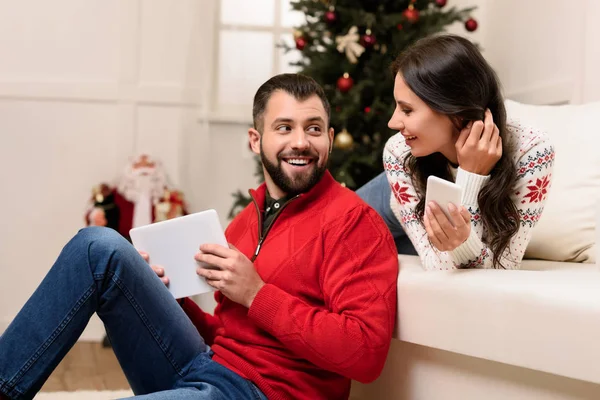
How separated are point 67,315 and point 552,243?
4.12 ft

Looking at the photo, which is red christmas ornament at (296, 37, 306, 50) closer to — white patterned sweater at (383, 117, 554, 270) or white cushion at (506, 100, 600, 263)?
white cushion at (506, 100, 600, 263)

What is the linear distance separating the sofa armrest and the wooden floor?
163 cm

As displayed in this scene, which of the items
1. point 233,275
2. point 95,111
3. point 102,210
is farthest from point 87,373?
point 233,275

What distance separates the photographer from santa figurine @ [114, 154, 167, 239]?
351cm

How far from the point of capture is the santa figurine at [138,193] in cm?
351

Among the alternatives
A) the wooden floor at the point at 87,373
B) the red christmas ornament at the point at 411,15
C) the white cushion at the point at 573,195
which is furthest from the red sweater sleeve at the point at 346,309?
the red christmas ornament at the point at 411,15

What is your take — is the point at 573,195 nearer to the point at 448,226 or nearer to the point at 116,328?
the point at 448,226

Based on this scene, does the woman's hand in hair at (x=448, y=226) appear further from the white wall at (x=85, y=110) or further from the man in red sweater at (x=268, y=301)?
the white wall at (x=85, y=110)

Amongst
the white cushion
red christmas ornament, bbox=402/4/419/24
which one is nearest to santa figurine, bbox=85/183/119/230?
red christmas ornament, bbox=402/4/419/24

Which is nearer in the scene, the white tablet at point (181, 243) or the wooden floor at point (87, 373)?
the white tablet at point (181, 243)

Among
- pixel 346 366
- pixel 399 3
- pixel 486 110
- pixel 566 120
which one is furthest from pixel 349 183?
pixel 346 366

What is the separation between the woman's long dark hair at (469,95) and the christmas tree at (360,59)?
1453 millimetres

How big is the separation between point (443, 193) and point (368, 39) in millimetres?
1863

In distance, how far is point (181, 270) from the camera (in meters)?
1.50
